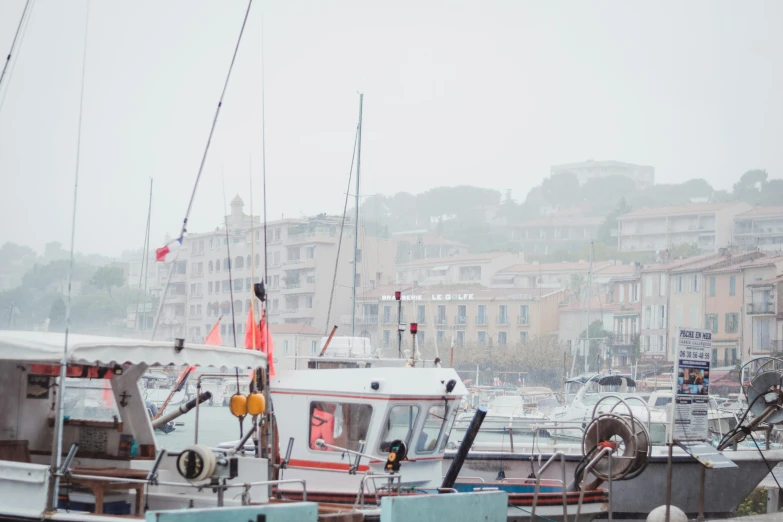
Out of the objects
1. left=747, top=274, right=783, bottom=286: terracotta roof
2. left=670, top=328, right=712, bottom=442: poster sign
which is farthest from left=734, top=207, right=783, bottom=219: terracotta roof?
left=670, top=328, right=712, bottom=442: poster sign

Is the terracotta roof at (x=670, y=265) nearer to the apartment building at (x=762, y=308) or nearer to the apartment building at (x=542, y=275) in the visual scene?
the apartment building at (x=762, y=308)

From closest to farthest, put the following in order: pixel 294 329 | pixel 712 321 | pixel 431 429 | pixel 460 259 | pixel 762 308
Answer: pixel 431 429 → pixel 762 308 → pixel 712 321 → pixel 294 329 → pixel 460 259

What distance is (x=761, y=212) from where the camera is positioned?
119125 mm

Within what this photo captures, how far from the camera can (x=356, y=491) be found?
41.1 ft

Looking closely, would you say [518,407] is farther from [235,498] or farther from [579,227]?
[579,227]

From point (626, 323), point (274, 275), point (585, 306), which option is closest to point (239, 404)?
point (274, 275)

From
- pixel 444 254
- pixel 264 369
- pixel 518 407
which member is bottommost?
pixel 518 407

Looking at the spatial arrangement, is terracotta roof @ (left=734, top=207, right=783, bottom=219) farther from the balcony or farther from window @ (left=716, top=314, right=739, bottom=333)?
the balcony

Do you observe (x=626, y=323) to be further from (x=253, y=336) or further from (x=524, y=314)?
(x=253, y=336)

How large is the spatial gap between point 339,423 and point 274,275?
251 feet

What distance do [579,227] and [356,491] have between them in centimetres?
16214

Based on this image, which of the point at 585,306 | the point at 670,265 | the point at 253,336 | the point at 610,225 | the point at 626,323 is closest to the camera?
the point at 253,336

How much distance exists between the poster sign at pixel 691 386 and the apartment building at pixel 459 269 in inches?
4003

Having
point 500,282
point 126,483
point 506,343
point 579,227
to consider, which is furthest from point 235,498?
point 579,227
